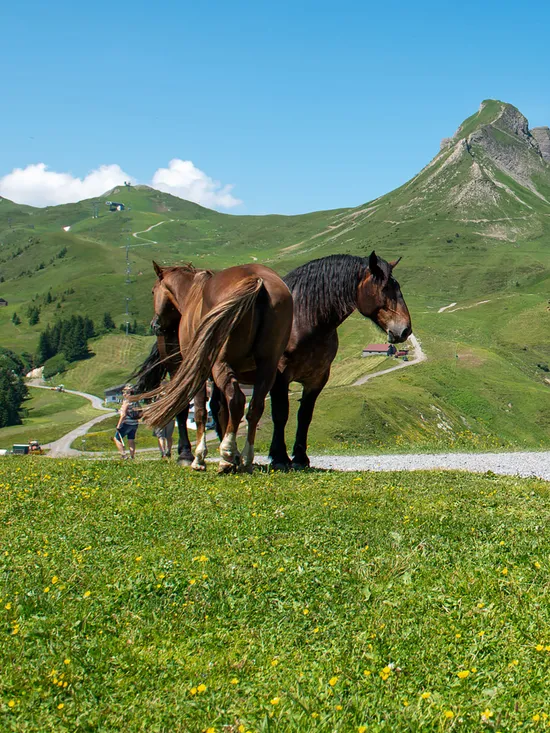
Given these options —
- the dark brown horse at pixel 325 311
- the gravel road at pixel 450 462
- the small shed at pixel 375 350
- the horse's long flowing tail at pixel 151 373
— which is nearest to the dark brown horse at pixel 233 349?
the dark brown horse at pixel 325 311

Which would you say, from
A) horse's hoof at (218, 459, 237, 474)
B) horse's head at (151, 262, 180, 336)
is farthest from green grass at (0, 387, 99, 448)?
horse's hoof at (218, 459, 237, 474)

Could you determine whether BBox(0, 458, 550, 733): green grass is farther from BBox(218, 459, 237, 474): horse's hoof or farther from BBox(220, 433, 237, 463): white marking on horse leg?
BBox(218, 459, 237, 474): horse's hoof

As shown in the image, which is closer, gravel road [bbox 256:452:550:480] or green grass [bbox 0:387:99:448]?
gravel road [bbox 256:452:550:480]

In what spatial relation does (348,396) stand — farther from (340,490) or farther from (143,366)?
(340,490)

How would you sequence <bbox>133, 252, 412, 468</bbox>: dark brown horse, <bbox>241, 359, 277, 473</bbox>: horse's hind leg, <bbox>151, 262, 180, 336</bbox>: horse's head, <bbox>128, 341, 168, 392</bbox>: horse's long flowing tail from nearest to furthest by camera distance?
<bbox>241, 359, 277, 473</bbox>: horse's hind leg, <bbox>133, 252, 412, 468</bbox>: dark brown horse, <bbox>151, 262, 180, 336</bbox>: horse's head, <bbox>128, 341, 168, 392</bbox>: horse's long flowing tail

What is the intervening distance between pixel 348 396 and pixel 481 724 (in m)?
69.0

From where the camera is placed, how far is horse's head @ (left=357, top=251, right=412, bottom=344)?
13664 millimetres

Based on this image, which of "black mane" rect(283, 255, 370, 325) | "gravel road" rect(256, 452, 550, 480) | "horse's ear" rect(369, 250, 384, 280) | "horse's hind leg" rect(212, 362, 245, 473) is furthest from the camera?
"gravel road" rect(256, 452, 550, 480)

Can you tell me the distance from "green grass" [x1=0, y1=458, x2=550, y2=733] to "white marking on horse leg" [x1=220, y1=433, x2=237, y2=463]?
1964 millimetres

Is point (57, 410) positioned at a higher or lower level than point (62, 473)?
lower

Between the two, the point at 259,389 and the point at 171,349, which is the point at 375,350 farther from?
the point at 259,389

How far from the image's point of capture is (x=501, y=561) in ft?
24.4

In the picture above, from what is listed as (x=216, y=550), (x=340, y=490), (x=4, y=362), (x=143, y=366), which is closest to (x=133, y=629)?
(x=216, y=550)

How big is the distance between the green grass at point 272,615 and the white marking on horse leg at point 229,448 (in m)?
1.96
